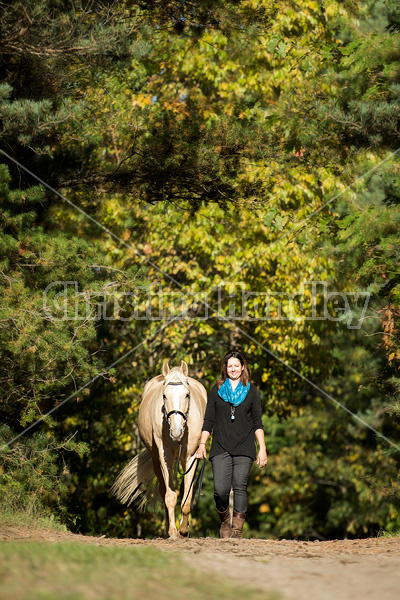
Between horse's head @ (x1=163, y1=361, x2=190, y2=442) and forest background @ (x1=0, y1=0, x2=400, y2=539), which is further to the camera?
forest background @ (x1=0, y1=0, x2=400, y2=539)

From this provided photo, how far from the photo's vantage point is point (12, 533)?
7.91m

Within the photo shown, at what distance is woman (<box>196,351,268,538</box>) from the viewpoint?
7875 mm

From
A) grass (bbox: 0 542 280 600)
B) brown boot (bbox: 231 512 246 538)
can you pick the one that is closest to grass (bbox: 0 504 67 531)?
brown boot (bbox: 231 512 246 538)

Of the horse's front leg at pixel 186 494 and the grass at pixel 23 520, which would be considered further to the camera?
the horse's front leg at pixel 186 494

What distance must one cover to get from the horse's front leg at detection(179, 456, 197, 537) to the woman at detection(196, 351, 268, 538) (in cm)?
115

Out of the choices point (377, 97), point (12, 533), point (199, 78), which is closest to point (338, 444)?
point (199, 78)

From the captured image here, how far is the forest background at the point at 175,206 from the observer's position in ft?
33.9

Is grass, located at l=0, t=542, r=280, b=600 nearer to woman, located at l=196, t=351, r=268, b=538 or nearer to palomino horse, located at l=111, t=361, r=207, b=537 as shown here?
woman, located at l=196, t=351, r=268, b=538

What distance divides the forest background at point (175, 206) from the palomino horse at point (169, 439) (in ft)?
2.96

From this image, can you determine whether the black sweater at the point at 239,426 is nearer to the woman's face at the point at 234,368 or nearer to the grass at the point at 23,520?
the woman's face at the point at 234,368

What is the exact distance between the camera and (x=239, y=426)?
7.91 m

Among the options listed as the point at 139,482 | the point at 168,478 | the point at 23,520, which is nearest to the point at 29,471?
the point at 139,482

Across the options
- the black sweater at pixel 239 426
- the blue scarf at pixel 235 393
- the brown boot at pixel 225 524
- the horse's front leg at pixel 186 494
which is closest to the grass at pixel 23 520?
the horse's front leg at pixel 186 494

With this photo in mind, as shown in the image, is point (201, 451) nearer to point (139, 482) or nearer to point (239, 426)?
point (239, 426)
